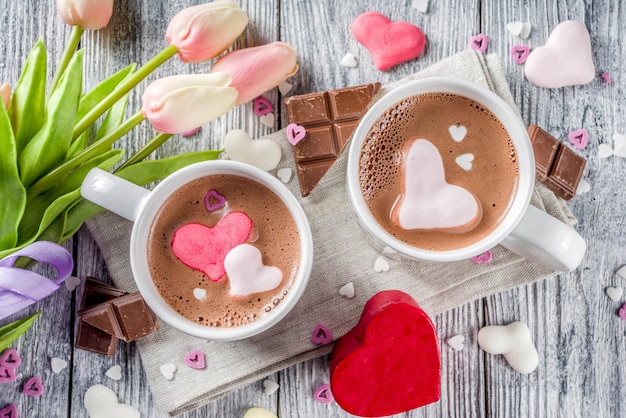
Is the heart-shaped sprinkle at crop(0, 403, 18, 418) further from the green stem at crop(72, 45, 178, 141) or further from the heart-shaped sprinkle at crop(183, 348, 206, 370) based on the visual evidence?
the green stem at crop(72, 45, 178, 141)

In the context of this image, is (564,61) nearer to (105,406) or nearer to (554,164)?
(554,164)

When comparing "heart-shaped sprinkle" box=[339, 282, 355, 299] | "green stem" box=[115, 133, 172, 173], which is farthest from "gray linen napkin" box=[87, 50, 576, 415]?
"green stem" box=[115, 133, 172, 173]

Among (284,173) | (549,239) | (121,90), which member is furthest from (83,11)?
→ (549,239)

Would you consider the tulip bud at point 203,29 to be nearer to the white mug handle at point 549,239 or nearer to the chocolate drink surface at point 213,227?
the chocolate drink surface at point 213,227

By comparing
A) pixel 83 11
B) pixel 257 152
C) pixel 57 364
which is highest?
pixel 83 11

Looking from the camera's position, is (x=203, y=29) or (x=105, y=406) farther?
(x=105, y=406)

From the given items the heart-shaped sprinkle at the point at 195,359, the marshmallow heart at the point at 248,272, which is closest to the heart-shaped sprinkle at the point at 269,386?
the heart-shaped sprinkle at the point at 195,359
